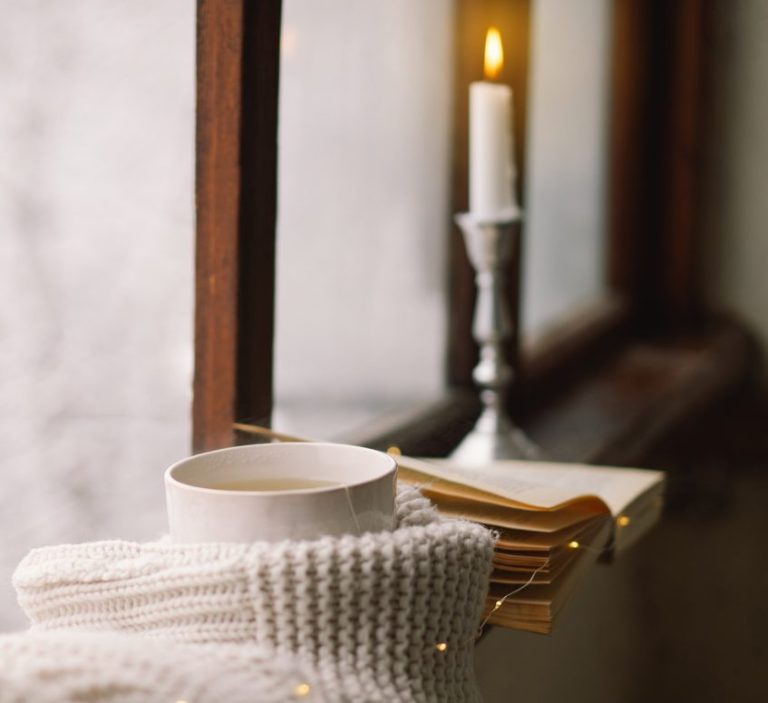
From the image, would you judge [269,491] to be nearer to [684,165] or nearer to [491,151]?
[491,151]

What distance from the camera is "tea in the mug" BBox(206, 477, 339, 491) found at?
47cm

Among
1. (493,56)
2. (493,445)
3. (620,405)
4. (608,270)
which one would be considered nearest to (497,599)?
(493,445)

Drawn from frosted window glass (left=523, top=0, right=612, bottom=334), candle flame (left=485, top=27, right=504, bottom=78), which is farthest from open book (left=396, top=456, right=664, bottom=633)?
frosted window glass (left=523, top=0, right=612, bottom=334)

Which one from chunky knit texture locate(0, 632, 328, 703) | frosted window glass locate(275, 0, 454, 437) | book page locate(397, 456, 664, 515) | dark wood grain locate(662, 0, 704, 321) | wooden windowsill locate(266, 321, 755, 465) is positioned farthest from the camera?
dark wood grain locate(662, 0, 704, 321)

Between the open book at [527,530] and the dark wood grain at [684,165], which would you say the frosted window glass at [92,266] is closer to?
the open book at [527,530]

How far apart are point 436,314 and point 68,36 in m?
0.68

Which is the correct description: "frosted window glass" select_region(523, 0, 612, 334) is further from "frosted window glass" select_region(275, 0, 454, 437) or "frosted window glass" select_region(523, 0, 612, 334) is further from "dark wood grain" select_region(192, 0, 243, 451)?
Answer: "dark wood grain" select_region(192, 0, 243, 451)

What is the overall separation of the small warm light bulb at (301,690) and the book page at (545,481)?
0.70 ft

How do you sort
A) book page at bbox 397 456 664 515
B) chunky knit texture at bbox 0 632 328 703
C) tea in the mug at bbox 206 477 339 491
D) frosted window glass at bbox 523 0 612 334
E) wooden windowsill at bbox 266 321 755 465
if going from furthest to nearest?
frosted window glass at bbox 523 0 612 334
wooden windowsill at bbox 266 321 755 465
book page at bbox 397 456 664 515
tea in the mug at bbox 206 477 339 491
chunky knit texture at bbox 0 632 328 703

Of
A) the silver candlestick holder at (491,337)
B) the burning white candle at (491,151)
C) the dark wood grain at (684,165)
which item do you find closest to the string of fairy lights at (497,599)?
the silver candlestick holder at (491,337)

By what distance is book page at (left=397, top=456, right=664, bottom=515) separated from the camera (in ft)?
1.94

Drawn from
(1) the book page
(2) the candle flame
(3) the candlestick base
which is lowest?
(3) the candlestick base

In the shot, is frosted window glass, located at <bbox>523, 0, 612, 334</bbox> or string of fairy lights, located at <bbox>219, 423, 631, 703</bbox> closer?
string of fairy lights, located at <bbox>219, 423, 631, 703</bbox>

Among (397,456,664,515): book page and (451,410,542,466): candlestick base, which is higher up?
(397,456,664,515): book page
